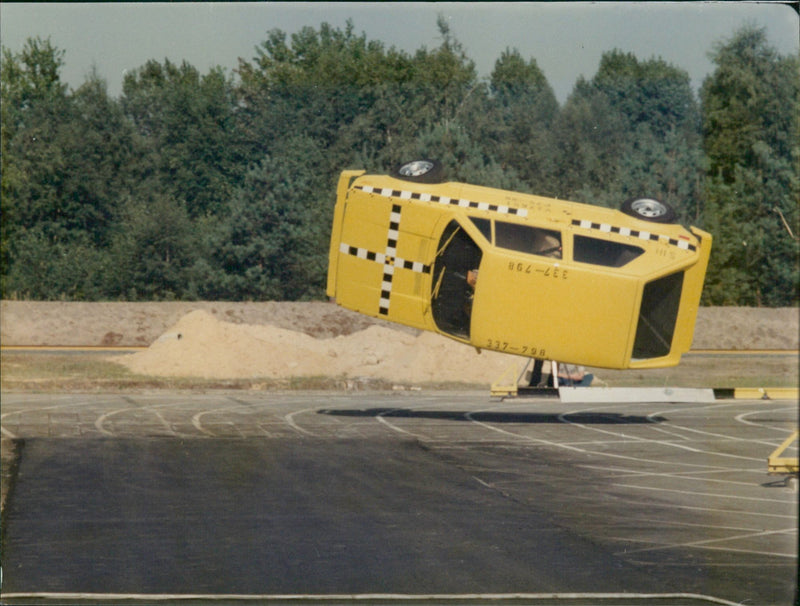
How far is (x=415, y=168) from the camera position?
41.7 feet

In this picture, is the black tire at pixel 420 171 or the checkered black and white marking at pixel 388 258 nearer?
the checkered black and white marking at pixel 388 258

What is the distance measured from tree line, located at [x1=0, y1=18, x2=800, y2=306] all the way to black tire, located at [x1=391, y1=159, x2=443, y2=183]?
249 centimetres

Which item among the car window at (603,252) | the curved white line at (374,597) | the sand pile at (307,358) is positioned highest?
the car window at (603,252)

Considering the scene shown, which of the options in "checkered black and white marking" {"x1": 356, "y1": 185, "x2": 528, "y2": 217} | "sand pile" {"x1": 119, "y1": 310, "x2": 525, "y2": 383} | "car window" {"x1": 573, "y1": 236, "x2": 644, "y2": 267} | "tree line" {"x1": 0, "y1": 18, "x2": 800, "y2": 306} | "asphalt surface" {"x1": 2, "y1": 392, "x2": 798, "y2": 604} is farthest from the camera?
"sand pile" {"x1": 119, "y1": 310, "x2": 525, "y2": 383}

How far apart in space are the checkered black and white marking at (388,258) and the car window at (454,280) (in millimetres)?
434

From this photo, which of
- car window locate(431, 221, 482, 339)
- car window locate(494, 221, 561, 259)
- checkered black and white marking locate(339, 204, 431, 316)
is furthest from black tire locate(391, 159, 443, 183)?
car window locate(494, 221, 561, 259)

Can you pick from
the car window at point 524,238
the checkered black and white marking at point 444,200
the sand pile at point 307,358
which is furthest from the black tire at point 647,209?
the sand pile at point 307,358

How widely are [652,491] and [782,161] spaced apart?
16.1 m

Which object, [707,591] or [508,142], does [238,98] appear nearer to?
[508,142]

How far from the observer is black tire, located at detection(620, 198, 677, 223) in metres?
12.2

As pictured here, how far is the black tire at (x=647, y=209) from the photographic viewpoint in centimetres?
1219

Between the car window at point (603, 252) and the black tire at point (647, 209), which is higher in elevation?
the black tire at point (647, 209)

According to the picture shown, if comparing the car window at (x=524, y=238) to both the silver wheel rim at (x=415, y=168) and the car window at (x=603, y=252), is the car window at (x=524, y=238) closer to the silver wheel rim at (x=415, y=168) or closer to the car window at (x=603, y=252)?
the car window at (x=603, y=252)

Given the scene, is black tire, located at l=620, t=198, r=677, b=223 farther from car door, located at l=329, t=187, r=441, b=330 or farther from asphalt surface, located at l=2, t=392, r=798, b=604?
asphalt surface, located at l=2, t=392, r=798, b=604
